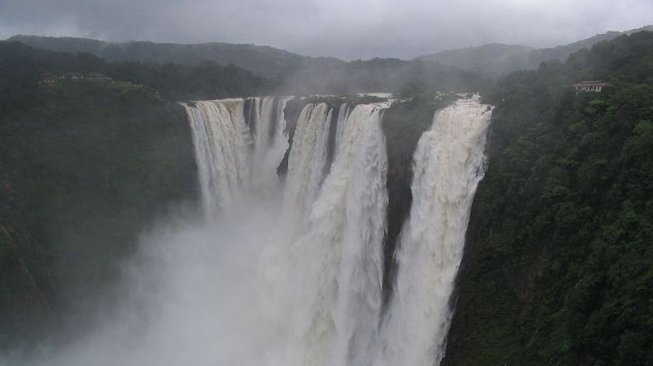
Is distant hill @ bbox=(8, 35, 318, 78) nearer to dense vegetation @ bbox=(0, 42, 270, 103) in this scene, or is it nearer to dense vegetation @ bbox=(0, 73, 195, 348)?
dense vegetation @ bbox=(0, 42, 270, 103)

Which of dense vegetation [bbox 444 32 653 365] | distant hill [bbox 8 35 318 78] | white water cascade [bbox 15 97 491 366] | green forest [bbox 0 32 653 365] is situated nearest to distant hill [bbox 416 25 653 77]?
green forest [bbox 0 32 653 365]

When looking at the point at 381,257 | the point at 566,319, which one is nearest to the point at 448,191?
the point at 381,257

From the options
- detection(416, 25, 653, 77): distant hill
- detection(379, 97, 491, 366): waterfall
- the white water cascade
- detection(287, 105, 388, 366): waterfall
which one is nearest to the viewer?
detection(379, 97, 491, 366): waterfall

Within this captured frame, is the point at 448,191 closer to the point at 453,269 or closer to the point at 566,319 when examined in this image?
the point at 453,269

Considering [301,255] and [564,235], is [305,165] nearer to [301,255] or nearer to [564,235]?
[301,255]

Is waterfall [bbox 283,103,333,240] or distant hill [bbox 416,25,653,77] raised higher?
distant hill [bbox 416,25,653,77]

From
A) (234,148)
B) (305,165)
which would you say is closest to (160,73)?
(234,148)

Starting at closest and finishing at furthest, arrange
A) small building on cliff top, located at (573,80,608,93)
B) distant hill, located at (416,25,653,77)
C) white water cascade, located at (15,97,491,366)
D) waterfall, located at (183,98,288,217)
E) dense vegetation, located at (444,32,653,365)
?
1. dense vegetation, located at (444,32,653,365)
2. white water cascade, located at (15,97,491,366)
3. small building on cliff top, located at (573,80,608,93)
4. waterfall, located at (183,98,288,217)
5. distant hill, located at (416,25,653,77)
